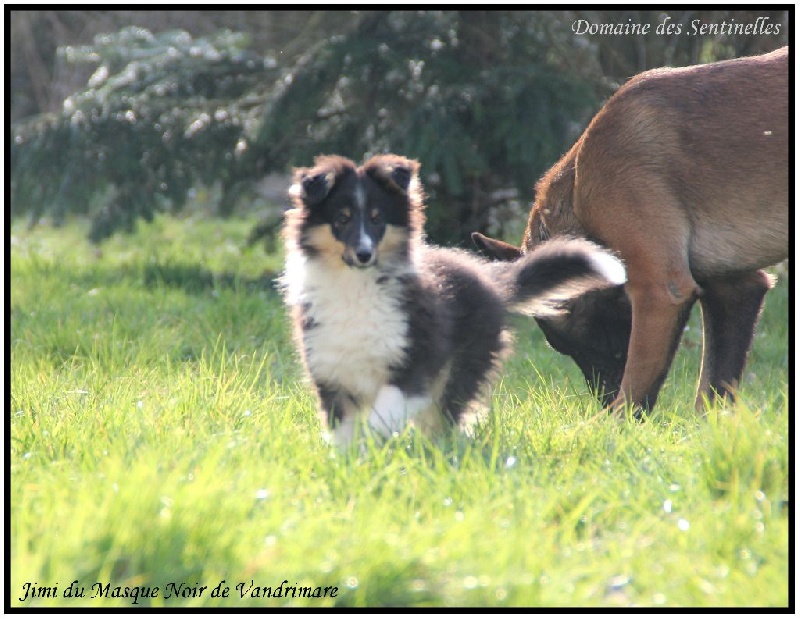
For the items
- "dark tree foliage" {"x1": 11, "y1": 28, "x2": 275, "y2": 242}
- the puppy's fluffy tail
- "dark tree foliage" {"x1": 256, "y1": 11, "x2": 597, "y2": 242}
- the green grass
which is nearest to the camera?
the green grass

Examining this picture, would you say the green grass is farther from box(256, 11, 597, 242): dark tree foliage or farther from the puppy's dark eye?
box(256, 11, 597, 242): dark tree foliage

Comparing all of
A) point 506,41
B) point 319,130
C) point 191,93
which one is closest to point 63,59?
point 191,93

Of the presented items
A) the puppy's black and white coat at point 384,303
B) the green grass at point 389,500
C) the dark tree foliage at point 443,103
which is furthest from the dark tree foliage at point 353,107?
the puppy's black and white coat at point 384,303

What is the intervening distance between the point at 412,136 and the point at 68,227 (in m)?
5.90

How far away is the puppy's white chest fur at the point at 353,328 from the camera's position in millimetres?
3768

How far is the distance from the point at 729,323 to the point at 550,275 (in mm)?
932

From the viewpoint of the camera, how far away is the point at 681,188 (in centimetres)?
424

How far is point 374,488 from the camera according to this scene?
3248 mm

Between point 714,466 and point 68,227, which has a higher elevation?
point 714,466

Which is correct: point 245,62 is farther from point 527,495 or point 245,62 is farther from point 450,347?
point 527,495

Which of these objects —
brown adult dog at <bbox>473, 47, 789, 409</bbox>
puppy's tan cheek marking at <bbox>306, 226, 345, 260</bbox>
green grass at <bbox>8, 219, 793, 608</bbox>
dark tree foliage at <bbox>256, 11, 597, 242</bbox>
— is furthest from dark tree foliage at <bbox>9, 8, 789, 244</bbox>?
puppy's tan cheek marking at <bbox>306, 226, 345, 260</bbox>

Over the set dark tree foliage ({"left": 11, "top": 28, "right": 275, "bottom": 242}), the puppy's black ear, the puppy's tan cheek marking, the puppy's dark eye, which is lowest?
dark tree foliage ({"left": 11, "top": 28, "right": 275, "bottom": 242})

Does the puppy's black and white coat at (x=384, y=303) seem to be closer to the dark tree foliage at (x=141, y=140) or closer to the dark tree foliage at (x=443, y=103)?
the dark tree foliage at (x=443, y=103)

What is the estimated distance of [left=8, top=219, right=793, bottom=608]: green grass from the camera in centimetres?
255
